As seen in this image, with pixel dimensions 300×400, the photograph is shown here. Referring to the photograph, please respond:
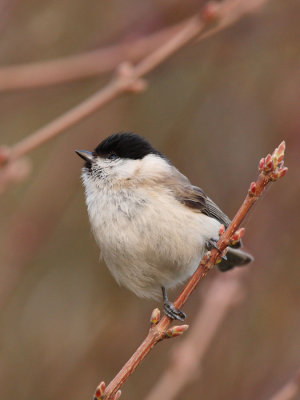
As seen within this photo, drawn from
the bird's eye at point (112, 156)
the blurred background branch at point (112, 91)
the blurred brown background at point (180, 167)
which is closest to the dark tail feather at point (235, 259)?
the blurred brown background at point (180, 167)

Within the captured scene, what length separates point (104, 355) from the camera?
346 cm

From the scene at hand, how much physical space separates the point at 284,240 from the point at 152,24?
1474 mm

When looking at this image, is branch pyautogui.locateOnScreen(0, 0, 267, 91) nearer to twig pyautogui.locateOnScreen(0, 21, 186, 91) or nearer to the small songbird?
twig pyautogui.locateOnScreen(0, 21, 186, 91)

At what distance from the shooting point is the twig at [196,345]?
249 centimetres

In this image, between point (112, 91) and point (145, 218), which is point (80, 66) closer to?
point (112, 91)

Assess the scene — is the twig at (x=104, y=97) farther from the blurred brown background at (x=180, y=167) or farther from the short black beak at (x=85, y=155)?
the blurred brown background at (x=180, y=167)

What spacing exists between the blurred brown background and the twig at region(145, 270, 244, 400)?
2.19 feet

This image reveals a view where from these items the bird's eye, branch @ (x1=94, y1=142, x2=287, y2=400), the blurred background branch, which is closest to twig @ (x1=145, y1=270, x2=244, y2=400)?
branch @ (x1=94, y1=142, x2=287, y2=400)

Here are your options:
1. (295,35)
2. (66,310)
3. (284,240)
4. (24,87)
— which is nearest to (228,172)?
(284,240)

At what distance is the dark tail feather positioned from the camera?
9.93ft

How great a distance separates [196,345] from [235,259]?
566 mm

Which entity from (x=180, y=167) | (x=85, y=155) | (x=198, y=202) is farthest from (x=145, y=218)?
(x=180, y=167)

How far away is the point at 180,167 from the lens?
4.05 meters

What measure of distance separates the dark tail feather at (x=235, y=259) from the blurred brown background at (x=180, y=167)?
1.22 ft
